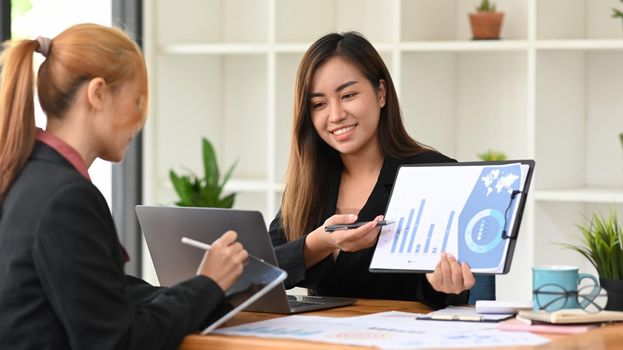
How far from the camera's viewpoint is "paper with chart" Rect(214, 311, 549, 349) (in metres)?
1.96

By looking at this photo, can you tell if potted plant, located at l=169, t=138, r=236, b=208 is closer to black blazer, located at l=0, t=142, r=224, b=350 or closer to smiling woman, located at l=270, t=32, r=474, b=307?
smiling woman, located at l=270, t=32, r=474, b=307

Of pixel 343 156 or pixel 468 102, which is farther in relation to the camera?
pixel 468 102

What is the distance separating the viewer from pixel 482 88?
443 cm

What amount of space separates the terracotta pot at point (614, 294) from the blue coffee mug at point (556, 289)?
0.43 feet

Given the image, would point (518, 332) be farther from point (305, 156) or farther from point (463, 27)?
point (463, 27)

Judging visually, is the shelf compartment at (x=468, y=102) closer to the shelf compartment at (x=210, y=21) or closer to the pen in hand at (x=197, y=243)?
the shelf compartment at (x=210, y=21)

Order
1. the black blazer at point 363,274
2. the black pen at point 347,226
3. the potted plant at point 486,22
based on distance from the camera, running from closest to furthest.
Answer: the black pen at point 347,226 < the black blazer at point 363,274 < the potted plant at point 486,22

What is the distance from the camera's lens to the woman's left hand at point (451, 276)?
2.28m

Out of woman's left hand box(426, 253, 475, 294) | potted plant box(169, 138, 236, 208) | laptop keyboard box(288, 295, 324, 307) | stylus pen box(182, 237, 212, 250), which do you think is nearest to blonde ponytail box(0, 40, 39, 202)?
stylus pen box(182, 237, 212, 250)

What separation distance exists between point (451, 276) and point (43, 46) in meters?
0.97

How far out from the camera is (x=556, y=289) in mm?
2197

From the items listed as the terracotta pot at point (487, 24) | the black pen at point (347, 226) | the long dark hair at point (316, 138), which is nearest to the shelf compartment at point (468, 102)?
the terracotta pot at point (487, 24)

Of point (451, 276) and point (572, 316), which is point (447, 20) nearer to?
point (451, 276)

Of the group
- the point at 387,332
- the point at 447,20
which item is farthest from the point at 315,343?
the point at 447,20
